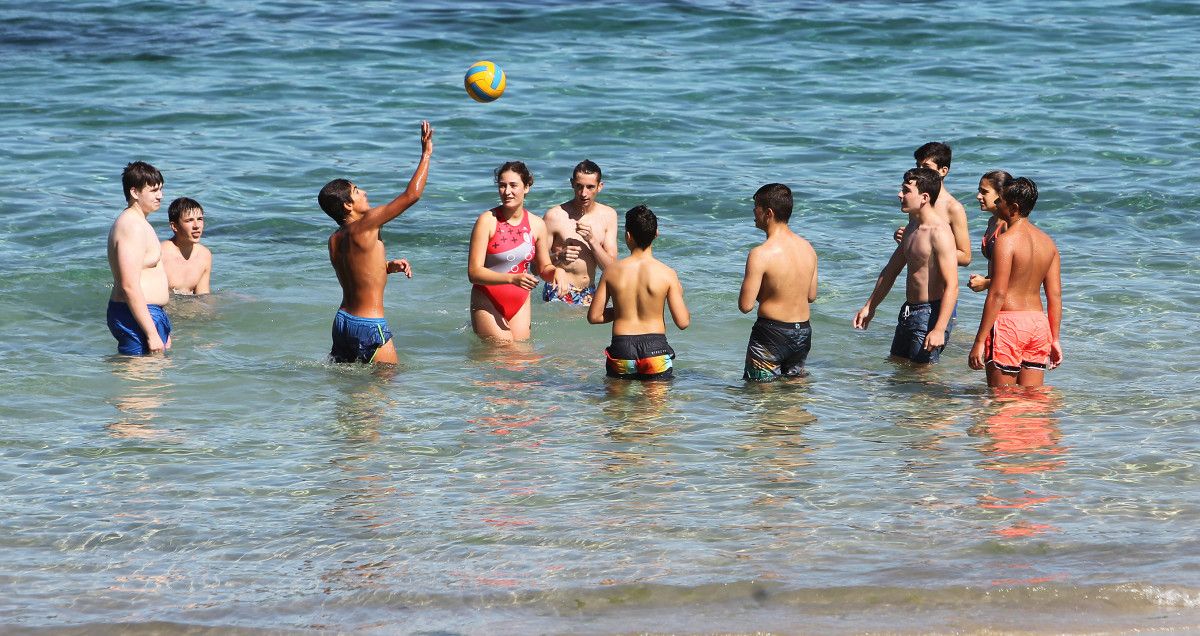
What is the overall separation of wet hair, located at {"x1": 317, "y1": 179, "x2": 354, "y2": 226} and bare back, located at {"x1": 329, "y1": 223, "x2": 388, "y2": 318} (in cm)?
13

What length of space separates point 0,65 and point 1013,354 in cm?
1806

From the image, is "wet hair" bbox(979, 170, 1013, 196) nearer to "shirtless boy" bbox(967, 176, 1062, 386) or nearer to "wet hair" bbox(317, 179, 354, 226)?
"shirtless boy" bbox(967, 176, 1062, 386)

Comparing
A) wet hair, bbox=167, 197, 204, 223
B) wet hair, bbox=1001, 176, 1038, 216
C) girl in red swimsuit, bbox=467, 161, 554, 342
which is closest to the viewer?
wet hair, bbox=1001, 176, 1038, 216

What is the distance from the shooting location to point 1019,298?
862 centimetres

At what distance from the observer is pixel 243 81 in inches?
834

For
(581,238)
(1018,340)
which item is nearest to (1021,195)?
(1018,340)

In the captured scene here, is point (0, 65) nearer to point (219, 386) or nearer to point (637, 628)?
point (219, 386)

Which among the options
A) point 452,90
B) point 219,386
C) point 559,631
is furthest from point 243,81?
point 559,631

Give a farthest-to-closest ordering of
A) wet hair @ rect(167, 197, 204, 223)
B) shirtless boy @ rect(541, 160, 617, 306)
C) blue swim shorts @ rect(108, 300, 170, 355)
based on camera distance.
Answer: wet hair @ rect(167, 197, 204, 223) < shirtless boy @ rect(541, 160, 617, 306) < blue swim shorts @ rect(108, 300, 170, 355)

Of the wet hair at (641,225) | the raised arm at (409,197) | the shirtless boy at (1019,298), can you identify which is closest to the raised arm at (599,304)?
the wet hair at (641,225)

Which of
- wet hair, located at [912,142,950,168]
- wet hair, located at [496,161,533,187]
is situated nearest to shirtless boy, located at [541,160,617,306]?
wet hair, located at [496,161,533,187]

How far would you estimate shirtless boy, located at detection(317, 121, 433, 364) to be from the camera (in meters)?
9.17

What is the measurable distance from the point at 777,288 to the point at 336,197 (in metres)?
2.91

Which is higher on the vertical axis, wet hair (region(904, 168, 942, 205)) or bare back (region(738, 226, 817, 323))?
wet hair (region(904, 168, 942, 205))
